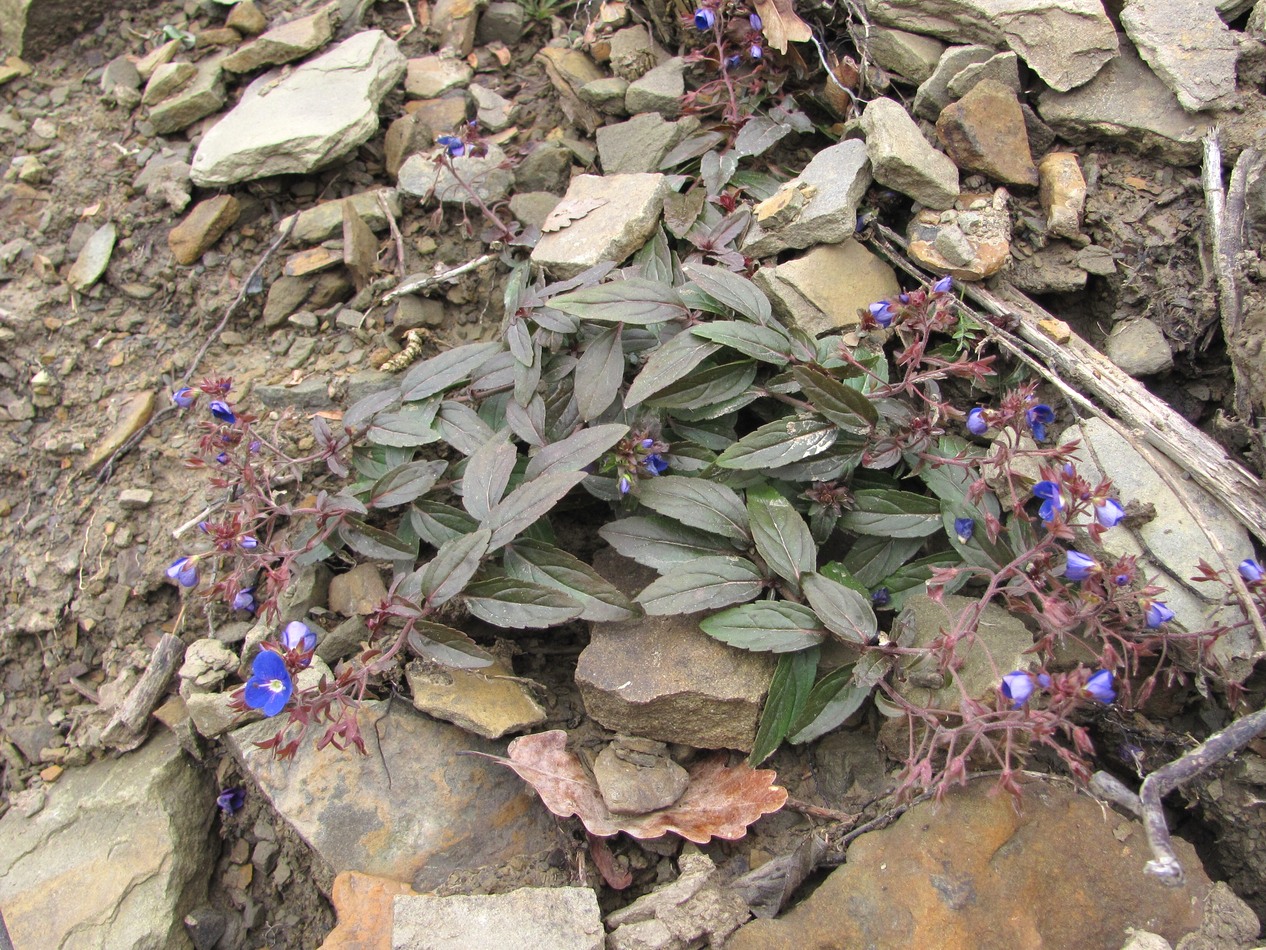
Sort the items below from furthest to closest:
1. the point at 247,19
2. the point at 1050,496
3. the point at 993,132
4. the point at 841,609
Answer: the point at 247,19, the point at 993,132, the point at 841,609, the point at 1050,496

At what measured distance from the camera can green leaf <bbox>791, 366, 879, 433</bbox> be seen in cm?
317

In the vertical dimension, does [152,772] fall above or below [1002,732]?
below

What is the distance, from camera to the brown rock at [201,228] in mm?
4574

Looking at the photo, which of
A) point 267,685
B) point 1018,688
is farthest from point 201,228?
point 1018,688

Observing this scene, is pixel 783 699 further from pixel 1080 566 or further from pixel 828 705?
pixel 1080 566

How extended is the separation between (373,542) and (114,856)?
148 cm

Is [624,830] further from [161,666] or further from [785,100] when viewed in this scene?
[785,100]

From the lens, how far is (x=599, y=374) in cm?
351

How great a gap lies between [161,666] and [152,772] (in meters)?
A: 0.41

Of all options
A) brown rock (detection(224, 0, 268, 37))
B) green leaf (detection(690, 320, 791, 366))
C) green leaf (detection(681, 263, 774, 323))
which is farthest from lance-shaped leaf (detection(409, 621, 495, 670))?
brown rock (detection(224, 0, 268, 37))

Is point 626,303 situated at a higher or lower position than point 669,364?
higher

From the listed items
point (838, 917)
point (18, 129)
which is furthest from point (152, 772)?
point (18, 129)

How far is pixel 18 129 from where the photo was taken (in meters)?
5.07

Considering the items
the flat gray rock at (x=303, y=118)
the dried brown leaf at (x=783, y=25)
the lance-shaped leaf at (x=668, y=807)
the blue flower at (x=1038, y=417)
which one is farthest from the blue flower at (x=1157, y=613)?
the flat gray rock at (x=303, y=118)
